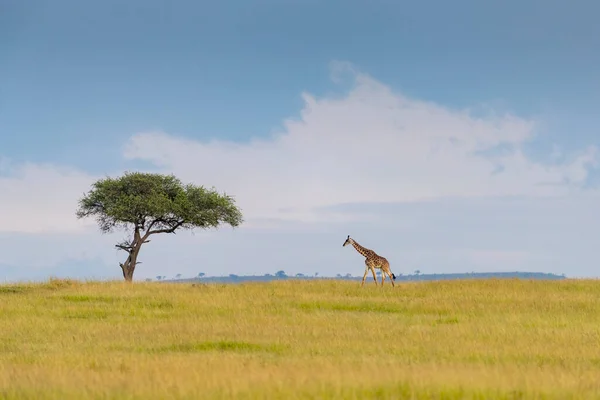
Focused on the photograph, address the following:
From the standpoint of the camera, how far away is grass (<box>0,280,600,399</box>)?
10.2m

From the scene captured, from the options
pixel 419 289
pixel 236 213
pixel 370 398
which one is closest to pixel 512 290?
pixel 419 289

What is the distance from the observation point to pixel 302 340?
21.0 m

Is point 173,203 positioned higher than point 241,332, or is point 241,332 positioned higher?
point 173,203

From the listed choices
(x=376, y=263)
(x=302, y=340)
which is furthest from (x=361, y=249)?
(x=302, y=340)

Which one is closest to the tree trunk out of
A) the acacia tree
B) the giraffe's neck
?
the acacia tree

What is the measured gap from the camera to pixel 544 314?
29312 mm

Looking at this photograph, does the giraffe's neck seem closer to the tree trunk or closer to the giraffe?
the giraffe

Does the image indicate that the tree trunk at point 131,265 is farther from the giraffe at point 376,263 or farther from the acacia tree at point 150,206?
the giraffe at point 376,263

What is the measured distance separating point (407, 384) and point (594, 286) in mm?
34914

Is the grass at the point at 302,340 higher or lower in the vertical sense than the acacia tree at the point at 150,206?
lower

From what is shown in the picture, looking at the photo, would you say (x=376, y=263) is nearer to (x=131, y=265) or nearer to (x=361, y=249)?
(x=361, y=249)

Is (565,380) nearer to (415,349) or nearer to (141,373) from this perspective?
(141,373)

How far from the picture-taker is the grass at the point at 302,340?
33.6ft

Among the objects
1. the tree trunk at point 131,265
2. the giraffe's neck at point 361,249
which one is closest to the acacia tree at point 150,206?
the tree trunk at point 131,265
